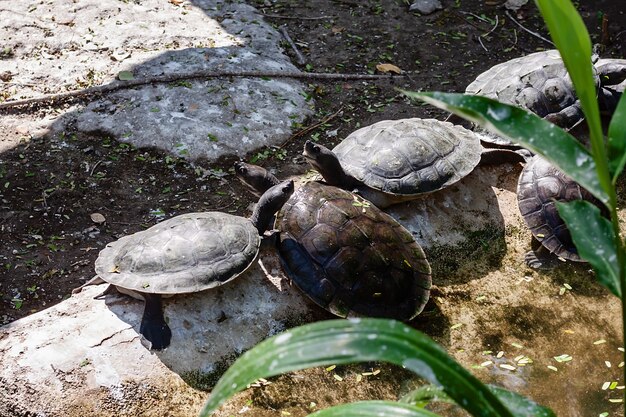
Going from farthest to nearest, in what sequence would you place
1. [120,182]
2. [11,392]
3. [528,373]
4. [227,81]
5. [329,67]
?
[329,67] < [227,81] < [120,182] < [528,373] < [11,392]

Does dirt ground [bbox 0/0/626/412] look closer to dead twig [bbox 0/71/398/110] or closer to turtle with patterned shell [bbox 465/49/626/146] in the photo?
dead twig [bbox 0/71/398/110]

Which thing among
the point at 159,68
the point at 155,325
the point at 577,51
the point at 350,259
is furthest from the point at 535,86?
the point at 577,51

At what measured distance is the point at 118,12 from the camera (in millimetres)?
7375

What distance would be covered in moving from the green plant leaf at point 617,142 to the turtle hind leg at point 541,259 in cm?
335

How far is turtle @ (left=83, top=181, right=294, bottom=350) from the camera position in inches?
146

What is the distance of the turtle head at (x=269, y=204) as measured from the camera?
4.43m

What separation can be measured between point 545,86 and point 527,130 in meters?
4.72

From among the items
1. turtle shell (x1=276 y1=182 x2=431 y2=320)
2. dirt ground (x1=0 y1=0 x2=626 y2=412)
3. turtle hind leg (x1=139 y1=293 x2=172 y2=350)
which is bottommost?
dirt ground (x1=0 y1=0 x2=626 y2=412)

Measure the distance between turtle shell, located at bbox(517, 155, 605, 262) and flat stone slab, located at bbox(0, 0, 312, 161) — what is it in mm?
2195

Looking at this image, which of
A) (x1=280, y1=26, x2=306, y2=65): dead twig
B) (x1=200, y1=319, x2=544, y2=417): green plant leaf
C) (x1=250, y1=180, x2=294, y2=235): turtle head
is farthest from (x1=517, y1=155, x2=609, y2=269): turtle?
(x1=200, y1=319, x2=544, y2=417): green plant leaf

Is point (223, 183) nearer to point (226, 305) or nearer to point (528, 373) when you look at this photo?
point (226, 305)

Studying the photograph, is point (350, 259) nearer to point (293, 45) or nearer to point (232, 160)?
point (232, 160)

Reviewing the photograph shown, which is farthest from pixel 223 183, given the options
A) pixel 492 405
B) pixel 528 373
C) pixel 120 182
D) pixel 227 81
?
pixel 492 405

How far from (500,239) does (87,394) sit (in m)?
2.93
